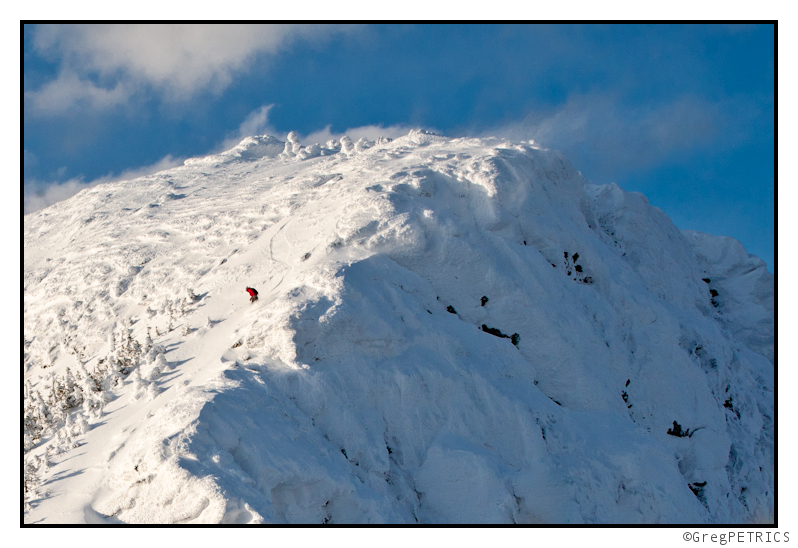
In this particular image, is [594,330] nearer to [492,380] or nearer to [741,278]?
[492,380]

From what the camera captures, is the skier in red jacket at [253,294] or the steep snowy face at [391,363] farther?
the skier in red jacket at [253,294]

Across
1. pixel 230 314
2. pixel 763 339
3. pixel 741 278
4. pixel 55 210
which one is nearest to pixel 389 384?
pixel 230 314

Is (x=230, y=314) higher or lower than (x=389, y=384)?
higher

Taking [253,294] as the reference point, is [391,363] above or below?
below

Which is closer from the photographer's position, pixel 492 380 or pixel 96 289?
pixel 492 380

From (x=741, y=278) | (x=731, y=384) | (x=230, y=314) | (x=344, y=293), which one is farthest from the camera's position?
(x=741, y=278)

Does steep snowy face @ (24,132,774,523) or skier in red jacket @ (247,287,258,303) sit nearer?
steep snowy face @ (24,132,774,523)

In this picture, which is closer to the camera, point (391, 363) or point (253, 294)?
point (391, 363)

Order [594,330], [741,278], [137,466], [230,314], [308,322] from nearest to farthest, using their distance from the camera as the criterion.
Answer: [137,466], [308,322], [230,314], [594,330], [741,278]
